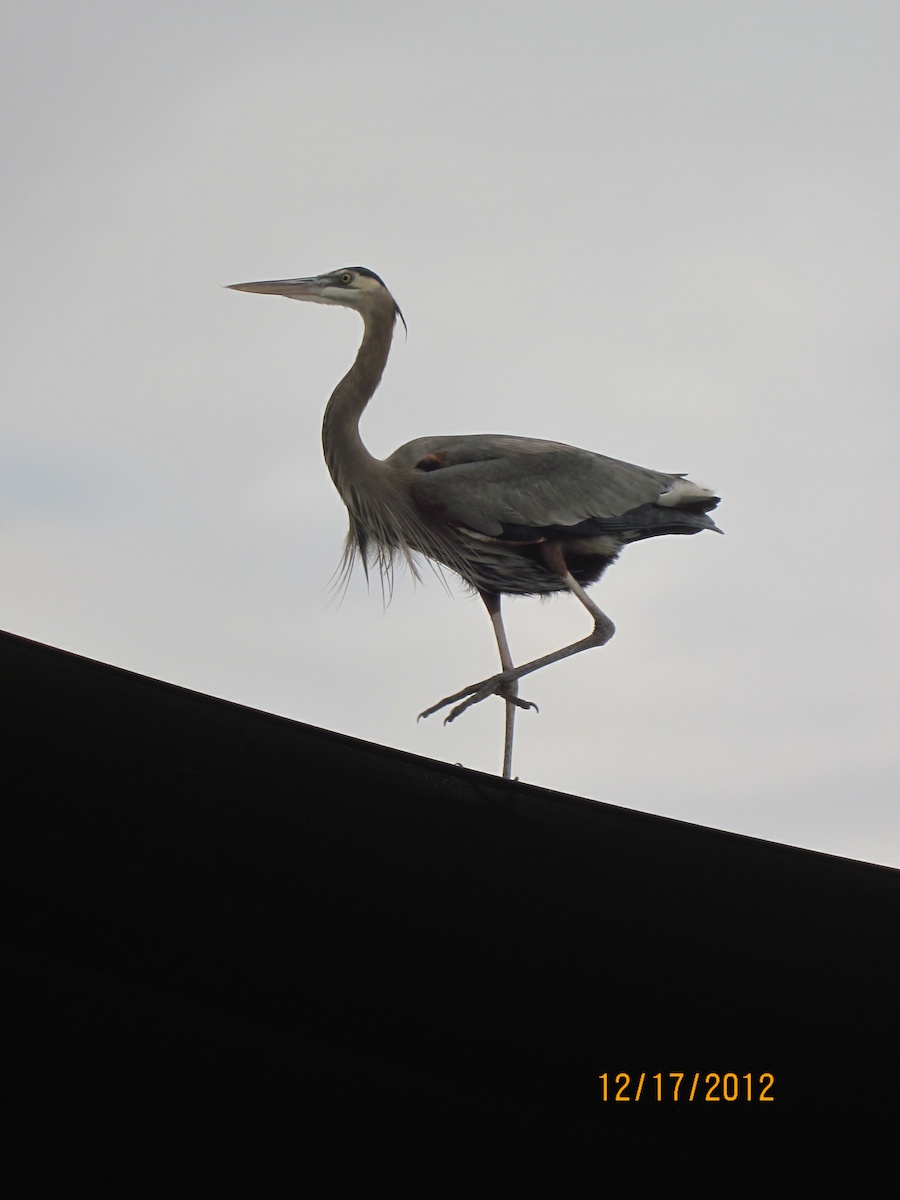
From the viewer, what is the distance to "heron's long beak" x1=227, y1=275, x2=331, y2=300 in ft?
9.78

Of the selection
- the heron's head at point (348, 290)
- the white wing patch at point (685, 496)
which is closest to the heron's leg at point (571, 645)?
the white wing patch at point (685, 496)

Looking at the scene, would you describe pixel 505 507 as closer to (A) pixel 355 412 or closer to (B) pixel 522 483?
(B) pixel 522 483

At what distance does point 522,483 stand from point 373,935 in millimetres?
1692

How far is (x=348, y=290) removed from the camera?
3.06 meters

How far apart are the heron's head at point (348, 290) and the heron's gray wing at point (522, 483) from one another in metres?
0.45

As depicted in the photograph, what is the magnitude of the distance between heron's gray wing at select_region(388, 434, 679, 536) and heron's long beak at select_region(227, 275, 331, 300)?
0.54m

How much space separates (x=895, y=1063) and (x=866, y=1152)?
0.36 ft

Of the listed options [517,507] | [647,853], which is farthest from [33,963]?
[517,507]

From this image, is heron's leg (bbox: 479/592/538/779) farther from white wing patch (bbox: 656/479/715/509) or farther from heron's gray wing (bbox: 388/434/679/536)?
white wing patch (bbox: 656/479/715/509)

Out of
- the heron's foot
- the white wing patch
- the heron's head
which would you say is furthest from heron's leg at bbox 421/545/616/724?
the heron's head

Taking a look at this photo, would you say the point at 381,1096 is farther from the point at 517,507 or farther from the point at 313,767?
the point at 517,507

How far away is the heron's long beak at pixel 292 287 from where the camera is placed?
2.98m

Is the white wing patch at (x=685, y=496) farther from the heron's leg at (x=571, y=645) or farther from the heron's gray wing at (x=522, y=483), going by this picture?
the heron's leg at (x=571, y=645)

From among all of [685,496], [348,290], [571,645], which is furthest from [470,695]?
[348,290]
